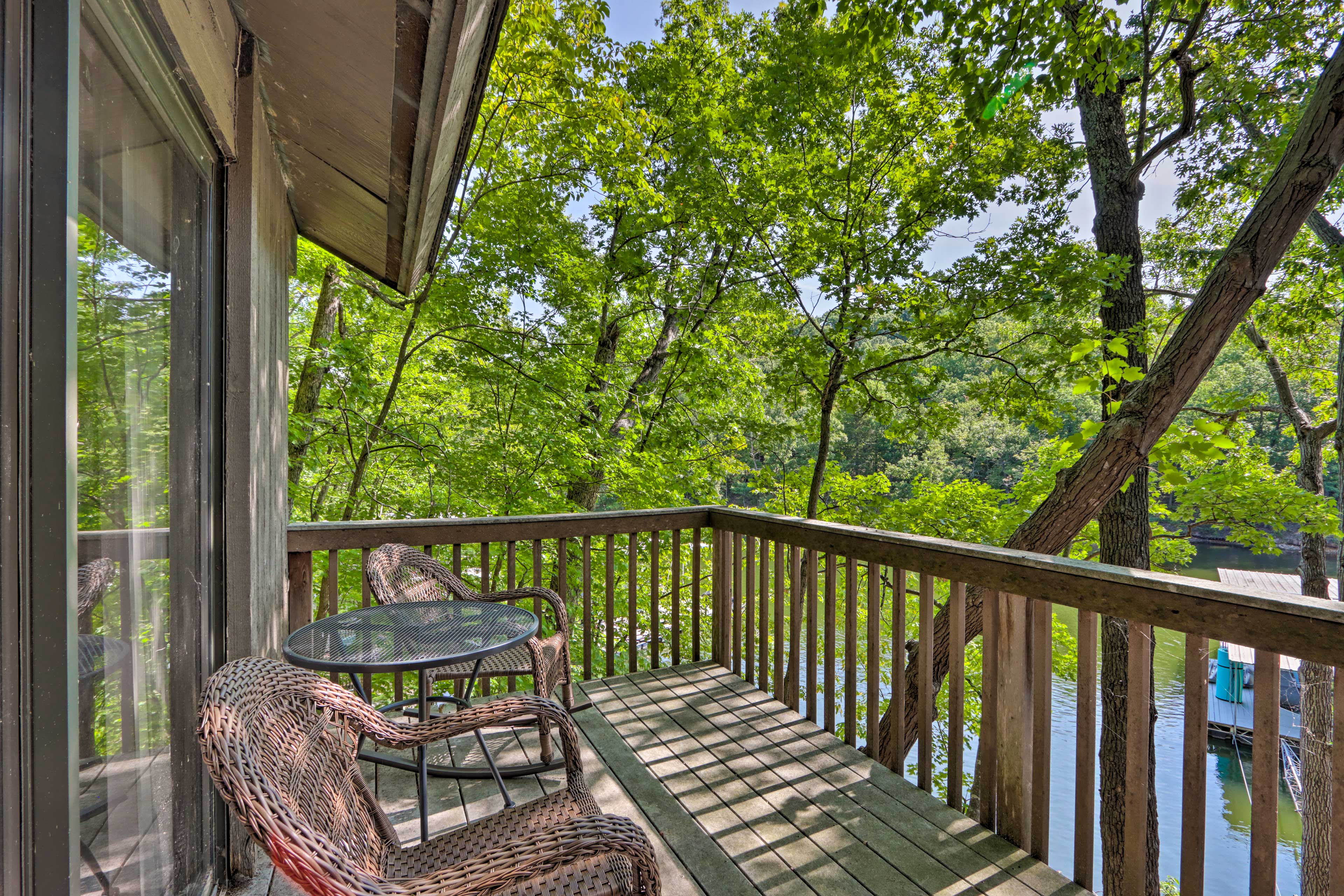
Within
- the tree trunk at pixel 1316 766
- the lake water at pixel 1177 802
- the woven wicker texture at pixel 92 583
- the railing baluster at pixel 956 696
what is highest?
the woven wicker texture at pixel 92 583

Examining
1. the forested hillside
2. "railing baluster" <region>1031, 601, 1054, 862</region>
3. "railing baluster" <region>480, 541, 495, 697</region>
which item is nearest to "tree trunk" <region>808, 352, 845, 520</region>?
the forested hillside

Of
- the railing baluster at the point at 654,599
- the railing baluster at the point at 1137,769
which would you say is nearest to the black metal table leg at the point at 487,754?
the railing baluster at the point at 654,599

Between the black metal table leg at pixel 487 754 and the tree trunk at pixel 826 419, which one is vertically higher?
the tree trunk at pixel 826 419

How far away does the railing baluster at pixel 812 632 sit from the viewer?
2.88m

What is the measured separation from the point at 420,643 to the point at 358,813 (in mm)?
643

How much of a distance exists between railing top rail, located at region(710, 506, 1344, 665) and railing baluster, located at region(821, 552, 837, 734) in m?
0.13

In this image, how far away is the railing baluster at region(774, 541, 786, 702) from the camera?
3285 mm

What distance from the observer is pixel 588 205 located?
7.86 metres

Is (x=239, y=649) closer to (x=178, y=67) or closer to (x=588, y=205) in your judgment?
(x=178, y=67)

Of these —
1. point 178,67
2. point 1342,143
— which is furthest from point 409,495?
point 1342,143

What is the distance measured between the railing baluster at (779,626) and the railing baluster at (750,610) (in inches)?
5.9

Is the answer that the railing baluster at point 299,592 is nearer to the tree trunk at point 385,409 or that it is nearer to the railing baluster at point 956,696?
the railing baluster at point 956,696

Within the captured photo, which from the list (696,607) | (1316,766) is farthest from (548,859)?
(1316,766)

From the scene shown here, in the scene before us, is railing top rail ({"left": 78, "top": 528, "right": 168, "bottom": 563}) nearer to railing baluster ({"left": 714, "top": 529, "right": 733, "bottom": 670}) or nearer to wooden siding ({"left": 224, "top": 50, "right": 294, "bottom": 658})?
wooden siding ({"left": 224, "top": 50, "right": 294, "bottom": 658})
